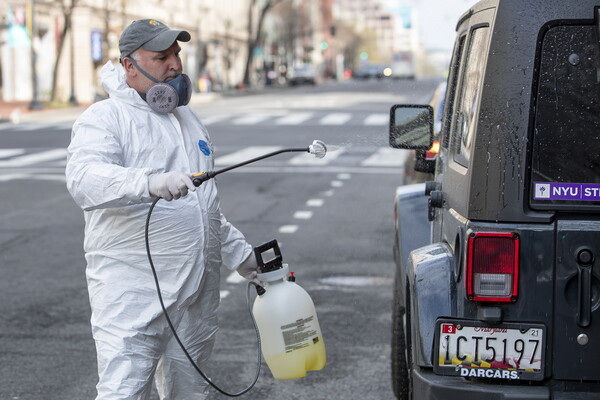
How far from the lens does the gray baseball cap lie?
3972mm

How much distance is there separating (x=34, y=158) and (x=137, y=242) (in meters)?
16.8

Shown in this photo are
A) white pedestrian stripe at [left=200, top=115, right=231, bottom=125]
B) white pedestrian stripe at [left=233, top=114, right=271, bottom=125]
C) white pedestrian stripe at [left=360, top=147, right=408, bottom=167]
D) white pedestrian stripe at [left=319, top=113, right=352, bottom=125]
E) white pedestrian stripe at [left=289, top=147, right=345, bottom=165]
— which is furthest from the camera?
white pedestrian stripe at [left=200, top=115, right=231, bottom=125]

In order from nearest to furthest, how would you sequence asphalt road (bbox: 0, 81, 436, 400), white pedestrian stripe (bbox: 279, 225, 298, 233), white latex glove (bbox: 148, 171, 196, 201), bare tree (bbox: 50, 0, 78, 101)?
white latex glove (bbox: 148, 171, 196, 201)
asphalt road (bbox: 0, 81, 436, 400)
white pedestrian stripe (bbox: 279, 225, 298, 233)
bare tree (bbox: 50, 0, 78, 101)

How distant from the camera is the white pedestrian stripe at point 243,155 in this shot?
19.0 meters

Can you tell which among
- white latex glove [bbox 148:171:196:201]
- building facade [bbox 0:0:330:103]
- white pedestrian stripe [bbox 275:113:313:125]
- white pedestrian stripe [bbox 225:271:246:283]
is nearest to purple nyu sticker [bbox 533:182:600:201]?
white latex glove [bbox 148:171:196:201]

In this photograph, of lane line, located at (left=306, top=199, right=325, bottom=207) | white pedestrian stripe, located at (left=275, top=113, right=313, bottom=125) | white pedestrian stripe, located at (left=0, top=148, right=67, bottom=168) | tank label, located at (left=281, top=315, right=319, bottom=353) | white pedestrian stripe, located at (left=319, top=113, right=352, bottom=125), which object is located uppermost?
tank label, located at (left=281, top=315, right=319, bottom=353)

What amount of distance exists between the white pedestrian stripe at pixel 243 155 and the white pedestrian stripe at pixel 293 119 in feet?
28.3

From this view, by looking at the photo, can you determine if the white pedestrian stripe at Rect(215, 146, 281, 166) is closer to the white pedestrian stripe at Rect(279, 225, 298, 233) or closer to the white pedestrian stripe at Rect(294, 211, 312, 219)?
the white pedestrian stripe at Rect(294, 211, 312, 219)

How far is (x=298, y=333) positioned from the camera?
4148 mm

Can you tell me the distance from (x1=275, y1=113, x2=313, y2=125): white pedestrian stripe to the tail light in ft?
89.2

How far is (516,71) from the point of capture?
11.0 ft

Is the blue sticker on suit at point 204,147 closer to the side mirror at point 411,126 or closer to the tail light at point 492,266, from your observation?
the side mirror at point 411,126

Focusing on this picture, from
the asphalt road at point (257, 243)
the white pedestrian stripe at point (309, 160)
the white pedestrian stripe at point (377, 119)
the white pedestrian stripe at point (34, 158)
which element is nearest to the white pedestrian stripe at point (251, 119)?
the white pedestrian stripe at point (377, 119)

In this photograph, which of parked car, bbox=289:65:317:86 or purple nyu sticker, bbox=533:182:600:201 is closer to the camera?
purple nyu sticker, bbox=533:182:600:201
